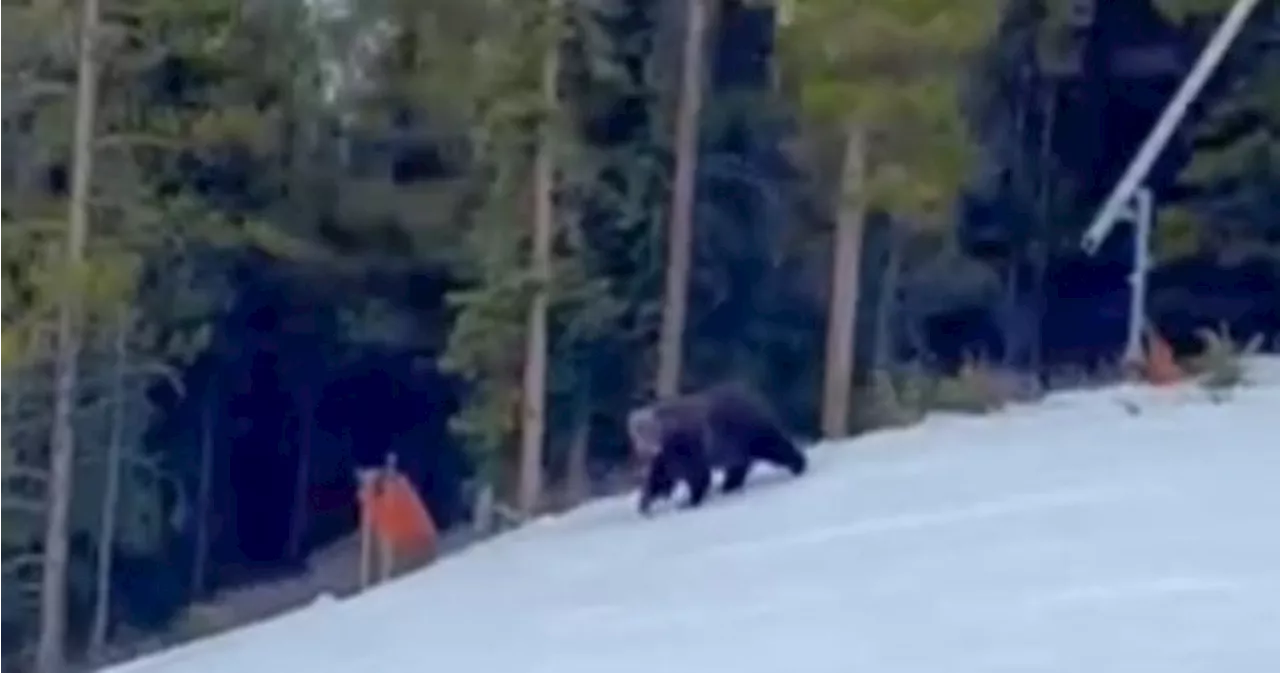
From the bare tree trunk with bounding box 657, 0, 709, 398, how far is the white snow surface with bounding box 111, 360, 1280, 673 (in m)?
9.66

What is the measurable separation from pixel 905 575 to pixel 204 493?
2599cm

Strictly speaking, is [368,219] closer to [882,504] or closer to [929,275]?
[929,275]

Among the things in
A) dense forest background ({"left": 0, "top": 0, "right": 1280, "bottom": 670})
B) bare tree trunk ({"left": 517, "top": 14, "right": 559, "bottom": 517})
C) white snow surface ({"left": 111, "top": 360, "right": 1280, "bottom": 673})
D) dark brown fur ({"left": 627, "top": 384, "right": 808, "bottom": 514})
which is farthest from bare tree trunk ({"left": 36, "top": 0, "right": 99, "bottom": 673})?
dark brown fur ({"left": 627, "top": 384, "right": 808, "bottom": 514})

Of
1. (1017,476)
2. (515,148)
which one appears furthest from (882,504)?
(515,148)

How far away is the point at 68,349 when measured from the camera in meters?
25.8

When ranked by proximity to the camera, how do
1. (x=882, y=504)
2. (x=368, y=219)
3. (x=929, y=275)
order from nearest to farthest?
(x=882, y=504)
(x=929, y=275)
(x=368, y=219)

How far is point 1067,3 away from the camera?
31.4 m

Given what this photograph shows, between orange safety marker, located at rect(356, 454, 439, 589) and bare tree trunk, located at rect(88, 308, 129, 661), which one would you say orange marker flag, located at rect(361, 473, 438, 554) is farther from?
bare tree trunk, located at rect(88, 308, 129, 661)

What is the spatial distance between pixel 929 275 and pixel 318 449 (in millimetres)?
11539

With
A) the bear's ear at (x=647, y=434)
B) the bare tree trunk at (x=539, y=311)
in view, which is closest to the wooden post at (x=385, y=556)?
the bear's ear at (x=647, y=434)

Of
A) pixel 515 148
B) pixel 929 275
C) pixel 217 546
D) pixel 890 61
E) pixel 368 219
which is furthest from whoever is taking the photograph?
pixel 217 546

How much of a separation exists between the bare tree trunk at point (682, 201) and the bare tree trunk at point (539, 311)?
3.58 feet

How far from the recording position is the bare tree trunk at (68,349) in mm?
25188

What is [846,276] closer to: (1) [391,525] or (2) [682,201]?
(2) [682,201]
